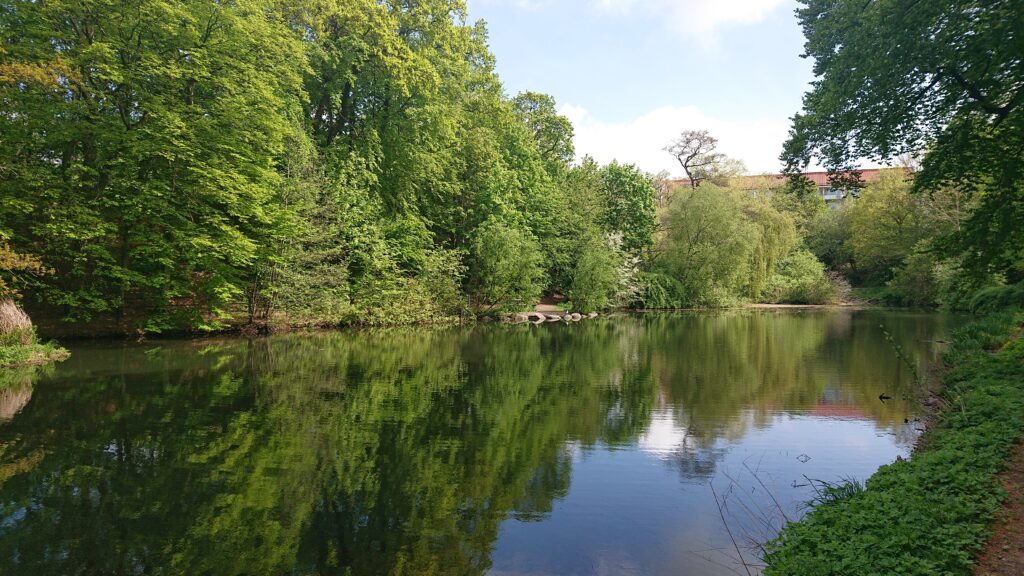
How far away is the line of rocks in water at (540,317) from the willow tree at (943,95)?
20.0 meters

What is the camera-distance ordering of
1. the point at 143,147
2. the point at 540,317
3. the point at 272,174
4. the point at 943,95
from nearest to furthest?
the point at 943,95, the point at 143,147, the point at 272,174, the point at 540,317

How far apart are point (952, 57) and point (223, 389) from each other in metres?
14.1

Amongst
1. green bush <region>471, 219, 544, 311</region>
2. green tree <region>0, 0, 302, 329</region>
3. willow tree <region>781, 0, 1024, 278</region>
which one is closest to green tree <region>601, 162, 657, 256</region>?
green bush <region>471, 219, 544, 311</region>

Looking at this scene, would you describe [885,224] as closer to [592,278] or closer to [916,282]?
[916,282]

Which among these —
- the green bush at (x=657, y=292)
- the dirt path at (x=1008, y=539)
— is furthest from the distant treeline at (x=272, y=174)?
the dirt path at (x=1008, y=539)

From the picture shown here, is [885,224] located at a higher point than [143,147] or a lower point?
higher

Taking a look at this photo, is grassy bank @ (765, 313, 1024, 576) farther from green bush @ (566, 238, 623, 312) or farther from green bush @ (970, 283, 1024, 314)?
green bush @ (566, 238, 623, 312)

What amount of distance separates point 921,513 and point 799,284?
5019cm

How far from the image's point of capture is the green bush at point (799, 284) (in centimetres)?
4938

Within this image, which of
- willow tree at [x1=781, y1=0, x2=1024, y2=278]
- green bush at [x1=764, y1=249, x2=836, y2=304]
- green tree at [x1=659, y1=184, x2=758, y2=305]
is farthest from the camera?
green bush at [x1=764, y1=249, x2=836, y2=304]

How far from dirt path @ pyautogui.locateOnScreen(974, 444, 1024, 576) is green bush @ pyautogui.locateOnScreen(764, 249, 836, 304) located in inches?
1862

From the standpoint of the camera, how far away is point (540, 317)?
104ft

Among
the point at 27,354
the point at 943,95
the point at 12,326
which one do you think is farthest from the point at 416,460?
the point at 12,326

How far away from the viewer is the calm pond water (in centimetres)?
490
